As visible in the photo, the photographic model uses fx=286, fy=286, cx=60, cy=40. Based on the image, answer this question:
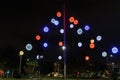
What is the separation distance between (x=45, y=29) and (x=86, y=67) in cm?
7562

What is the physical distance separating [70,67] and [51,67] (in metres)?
24.5

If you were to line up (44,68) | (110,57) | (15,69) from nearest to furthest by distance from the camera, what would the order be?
(110,57) → (15,69) → (44,68)

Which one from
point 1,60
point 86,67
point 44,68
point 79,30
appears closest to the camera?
point 79,30

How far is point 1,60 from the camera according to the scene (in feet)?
293

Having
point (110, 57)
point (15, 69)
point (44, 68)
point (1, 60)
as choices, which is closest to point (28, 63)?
point (15, 69)

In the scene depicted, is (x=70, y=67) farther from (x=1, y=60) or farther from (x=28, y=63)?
(x=1, y=60)

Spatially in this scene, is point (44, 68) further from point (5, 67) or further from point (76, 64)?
point (5, 67)

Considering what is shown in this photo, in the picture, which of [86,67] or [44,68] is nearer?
[86,67]

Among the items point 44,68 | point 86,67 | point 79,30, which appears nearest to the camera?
point 79,30

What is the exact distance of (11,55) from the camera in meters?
93.4

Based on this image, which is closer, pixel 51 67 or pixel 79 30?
pixel 79 30

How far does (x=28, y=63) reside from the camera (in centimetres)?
9812

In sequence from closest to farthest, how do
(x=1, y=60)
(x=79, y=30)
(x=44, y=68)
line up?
1. (x=79, y=30)
2. (x=1, y=60)
3. (x=44, y=68)

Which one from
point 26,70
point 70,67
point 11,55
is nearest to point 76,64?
point 70,67
